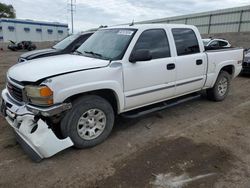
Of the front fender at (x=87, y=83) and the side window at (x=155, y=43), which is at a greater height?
the side window at (x=155, y=43)

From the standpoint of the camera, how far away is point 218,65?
17.4ft

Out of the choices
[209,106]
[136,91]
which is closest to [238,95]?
[209,106]

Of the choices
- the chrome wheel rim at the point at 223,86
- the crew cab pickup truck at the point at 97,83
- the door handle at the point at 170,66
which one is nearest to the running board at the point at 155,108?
the crew cab pickup truck at the point at 97,83

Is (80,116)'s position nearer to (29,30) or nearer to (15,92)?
A: (15,92)

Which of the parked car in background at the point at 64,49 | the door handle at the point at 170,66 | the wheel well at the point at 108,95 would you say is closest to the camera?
the wheel well at the point at 108,95

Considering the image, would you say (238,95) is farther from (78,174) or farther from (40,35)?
(40,35)

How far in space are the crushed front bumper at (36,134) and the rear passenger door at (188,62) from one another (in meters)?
2.53

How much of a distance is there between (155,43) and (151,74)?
2.09 ft

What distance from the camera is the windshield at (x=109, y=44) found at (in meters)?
3.72

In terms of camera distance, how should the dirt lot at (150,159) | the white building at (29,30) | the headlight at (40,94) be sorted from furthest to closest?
1. the white building at (29,30)
2. the headlight at (40,94)
3. the dirt lot at (150,159)

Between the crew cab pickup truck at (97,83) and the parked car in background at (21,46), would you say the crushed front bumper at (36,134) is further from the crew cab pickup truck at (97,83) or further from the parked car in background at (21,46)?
the parked car in background at (21,46)

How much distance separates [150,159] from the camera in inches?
125

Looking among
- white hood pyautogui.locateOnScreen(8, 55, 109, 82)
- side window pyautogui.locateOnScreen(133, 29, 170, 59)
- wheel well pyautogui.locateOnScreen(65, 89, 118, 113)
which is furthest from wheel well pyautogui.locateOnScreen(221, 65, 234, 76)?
white hood pyautogui.locateOnScreen(8, 55, 109, 82)

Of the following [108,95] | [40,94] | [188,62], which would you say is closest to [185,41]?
[188,62]
